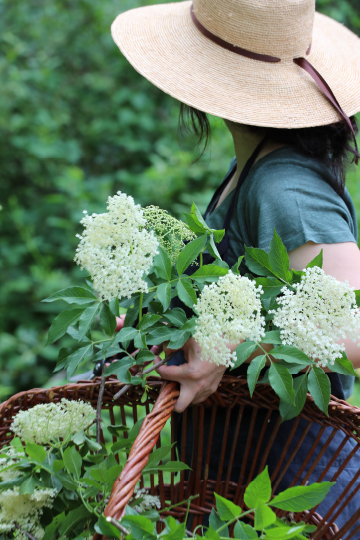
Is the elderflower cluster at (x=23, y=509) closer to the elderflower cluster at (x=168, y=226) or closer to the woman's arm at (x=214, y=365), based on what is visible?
the woman's arm at (x=214, y=365)

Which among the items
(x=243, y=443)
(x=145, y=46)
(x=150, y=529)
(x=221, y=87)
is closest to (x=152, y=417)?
(x=150, y=529)

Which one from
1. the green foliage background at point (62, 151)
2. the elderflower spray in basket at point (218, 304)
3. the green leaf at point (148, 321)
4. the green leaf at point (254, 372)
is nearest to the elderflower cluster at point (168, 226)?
the elderflower spray in basket at point (218, 304)

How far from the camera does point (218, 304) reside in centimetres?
59

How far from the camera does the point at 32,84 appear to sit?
2.97m

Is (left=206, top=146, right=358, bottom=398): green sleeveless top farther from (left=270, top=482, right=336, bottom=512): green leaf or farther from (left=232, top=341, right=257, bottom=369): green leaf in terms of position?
(left=270, top=482, right=336, bottom=512): green leaf

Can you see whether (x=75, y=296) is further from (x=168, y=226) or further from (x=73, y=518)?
(x=73, y=518)

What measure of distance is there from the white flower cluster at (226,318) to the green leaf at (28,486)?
303 mm

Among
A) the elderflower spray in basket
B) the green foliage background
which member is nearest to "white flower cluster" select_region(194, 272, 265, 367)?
the elderflower spray in basket

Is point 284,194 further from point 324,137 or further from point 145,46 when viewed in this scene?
point 145,46

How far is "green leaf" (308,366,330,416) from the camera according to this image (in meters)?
0.63

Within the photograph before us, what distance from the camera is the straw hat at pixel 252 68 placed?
0.81 metres

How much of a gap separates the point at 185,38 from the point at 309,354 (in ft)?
2.18

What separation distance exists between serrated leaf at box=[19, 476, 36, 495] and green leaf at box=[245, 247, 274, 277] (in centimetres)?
42

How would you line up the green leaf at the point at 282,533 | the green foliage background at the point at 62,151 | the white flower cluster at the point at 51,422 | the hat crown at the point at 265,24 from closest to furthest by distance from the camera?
the green leaf at the point at 282,533 < the white flower cluster at the point at 51,422 < the hat crown at the point at 265,24 < the green foliage background at the point at 62,151
